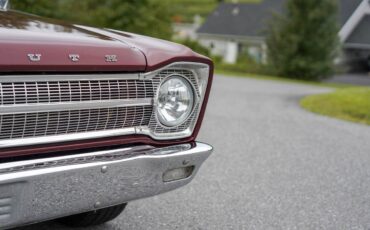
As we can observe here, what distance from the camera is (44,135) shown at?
244 cm

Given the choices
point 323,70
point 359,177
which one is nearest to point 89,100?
point 359,177

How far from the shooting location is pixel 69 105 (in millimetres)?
2441

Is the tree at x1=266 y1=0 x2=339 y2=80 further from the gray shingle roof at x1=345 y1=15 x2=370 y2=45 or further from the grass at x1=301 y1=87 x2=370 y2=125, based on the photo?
the gray shingle roof at x1=345 y1=15 x2=370 y2=45

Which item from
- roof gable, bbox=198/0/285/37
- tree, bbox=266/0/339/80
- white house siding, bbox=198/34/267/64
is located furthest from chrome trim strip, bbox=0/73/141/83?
roof gable, bbox=198/0/285/37

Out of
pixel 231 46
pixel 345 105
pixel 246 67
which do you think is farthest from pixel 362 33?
pixel 231 46

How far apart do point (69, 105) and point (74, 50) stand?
259 mm

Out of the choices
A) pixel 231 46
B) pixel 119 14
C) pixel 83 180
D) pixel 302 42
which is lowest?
pixel 231 46

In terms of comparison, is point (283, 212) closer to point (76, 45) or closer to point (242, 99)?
point (76, 45)

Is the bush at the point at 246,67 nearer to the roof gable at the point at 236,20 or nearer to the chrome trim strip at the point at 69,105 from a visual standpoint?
the roof gable at the point at 236,20

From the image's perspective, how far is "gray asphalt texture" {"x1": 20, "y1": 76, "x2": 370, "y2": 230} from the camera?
385 centimetres

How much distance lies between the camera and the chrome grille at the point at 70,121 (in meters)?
2.32

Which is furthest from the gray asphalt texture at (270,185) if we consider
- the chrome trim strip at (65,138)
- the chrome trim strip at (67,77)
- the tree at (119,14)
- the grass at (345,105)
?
the tree at (119,14)

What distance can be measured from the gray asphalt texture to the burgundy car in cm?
96

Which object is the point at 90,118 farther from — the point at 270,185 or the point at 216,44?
the point at 216,44
